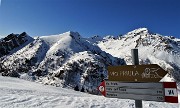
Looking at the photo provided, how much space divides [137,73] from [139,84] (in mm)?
276

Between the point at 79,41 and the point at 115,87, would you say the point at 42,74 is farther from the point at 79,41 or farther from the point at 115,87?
the point at 115,87

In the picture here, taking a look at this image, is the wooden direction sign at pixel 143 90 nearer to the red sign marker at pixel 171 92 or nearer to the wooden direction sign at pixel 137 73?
the red sign marker at pixel 171 92

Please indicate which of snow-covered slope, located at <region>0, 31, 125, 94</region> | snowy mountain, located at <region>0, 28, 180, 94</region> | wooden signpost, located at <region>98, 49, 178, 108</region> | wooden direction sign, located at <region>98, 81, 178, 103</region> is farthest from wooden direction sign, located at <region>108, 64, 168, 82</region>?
snow-covered slope, located at <region>0, 31, 125, 94</region>

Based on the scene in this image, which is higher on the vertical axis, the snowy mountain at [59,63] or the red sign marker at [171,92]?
the snowy mountain at [59,63]

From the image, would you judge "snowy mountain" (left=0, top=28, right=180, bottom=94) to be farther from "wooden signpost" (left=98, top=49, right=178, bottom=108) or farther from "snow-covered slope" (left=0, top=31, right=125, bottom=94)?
"wooden signpost" (left=98, top=49, right=178, bottom=108)

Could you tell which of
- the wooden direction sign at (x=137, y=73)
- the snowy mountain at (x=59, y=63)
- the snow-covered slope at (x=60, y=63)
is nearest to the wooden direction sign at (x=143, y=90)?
the wooden direction sign at (x=137, y=73)

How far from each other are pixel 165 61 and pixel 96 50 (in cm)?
6869

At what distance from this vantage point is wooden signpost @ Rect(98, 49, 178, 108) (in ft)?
18.1

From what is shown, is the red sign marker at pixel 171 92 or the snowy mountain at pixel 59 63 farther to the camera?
the snowy mountain at pixel 59 63

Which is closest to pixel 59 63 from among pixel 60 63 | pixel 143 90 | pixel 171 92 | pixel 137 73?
pixel 60 63

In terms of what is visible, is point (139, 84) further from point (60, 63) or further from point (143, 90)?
point (60, 63)

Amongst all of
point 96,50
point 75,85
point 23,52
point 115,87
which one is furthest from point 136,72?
point 96,50

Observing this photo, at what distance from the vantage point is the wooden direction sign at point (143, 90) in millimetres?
5414

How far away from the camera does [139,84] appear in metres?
5.99
